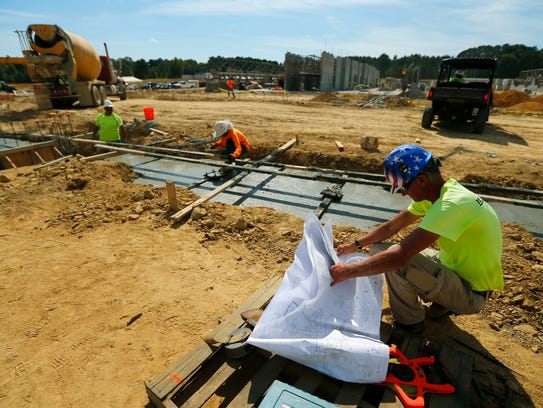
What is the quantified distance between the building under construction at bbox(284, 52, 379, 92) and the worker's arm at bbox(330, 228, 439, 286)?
1321 inches

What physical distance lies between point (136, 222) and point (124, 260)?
88 centimetres

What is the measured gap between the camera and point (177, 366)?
201cm

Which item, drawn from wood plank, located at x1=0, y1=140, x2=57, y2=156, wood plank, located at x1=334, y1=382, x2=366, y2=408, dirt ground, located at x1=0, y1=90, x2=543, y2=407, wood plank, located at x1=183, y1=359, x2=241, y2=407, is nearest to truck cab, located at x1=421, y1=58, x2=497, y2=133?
dirt ground, located at x1=0, y1=90, x2=543, y2=407

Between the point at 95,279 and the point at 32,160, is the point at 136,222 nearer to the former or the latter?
the point at 95,279

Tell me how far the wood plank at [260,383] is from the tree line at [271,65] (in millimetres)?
24821

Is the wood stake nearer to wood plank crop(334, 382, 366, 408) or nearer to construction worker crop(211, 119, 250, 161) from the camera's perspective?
construction worker crop(211, 119, 250, 161)

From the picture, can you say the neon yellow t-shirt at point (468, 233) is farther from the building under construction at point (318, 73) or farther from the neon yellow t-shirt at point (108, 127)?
the building under construction at point (318, 73)

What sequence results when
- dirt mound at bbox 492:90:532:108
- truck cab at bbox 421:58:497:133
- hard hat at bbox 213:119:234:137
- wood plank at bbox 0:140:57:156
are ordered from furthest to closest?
dirt mound at bbox 492:90:532:108
truck cab at bbox 421:58:497:133
wood plank at bbox 0:140:57:156
hard hat at bbox 213:119:234:137

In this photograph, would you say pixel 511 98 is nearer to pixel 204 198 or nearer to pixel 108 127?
pixel 204 198

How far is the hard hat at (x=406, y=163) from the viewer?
198 cm

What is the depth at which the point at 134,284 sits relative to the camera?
3160 mm

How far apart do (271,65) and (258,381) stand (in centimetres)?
5643

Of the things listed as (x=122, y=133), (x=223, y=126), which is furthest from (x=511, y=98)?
(x=122, y=133)

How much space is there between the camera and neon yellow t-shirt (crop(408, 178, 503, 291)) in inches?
72.0
